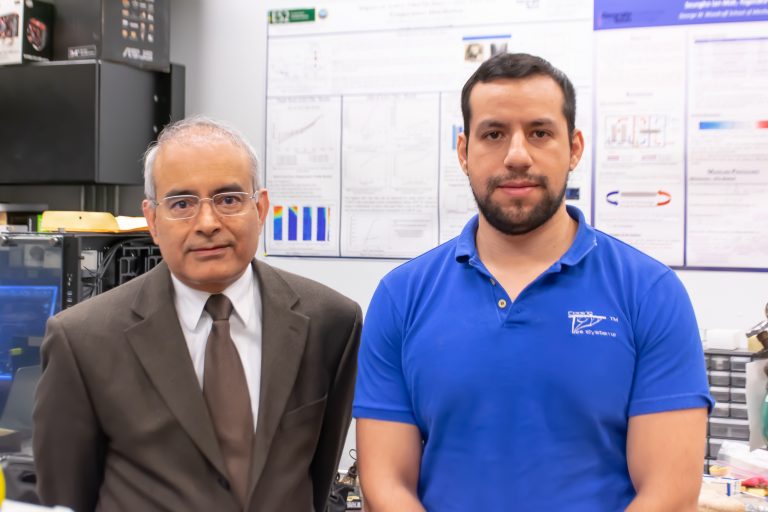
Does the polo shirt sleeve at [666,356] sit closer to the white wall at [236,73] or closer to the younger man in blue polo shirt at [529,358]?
the younger man in blue polo shirt at [529,358]

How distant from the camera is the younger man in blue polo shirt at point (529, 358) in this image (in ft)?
4.05


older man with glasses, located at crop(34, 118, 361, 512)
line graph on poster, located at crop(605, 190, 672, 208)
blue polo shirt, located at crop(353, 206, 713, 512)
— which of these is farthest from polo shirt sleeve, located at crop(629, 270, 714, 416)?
line graph on poster, located at crop(605, 190, 672, 208)

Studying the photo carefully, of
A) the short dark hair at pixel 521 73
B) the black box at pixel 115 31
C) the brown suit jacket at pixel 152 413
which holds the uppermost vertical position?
the black box at pixel 115 31

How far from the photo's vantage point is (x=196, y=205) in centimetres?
142

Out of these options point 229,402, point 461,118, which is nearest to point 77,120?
point 461,118

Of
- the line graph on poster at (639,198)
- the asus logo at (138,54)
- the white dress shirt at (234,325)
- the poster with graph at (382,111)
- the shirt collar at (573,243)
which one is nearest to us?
the shirt collar at (573,243)

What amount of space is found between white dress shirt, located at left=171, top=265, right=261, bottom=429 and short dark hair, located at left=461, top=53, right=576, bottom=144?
1.75 ft

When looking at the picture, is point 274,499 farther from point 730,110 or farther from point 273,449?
point 730,110

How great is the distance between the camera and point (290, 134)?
10.3ft

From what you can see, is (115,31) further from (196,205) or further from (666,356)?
(666,356)

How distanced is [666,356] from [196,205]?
856 millimetres

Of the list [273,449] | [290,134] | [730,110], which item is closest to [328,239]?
[290,134]

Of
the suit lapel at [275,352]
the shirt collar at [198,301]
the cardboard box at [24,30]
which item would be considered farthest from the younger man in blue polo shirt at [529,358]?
the cardboard box at [24,30]

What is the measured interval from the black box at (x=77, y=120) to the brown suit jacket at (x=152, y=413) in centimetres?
162
